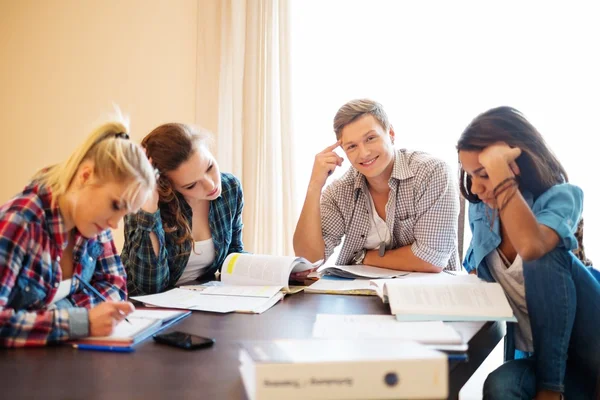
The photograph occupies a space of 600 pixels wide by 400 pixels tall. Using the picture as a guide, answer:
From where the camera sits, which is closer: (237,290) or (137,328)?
(137,328)

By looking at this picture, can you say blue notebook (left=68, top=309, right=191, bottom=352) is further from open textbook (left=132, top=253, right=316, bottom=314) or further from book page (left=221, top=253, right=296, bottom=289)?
book page (left=221, top=253, right=296, bottom=289)

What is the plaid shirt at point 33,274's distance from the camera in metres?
0.97

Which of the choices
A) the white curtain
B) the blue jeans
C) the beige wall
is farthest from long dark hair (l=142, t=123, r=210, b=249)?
the beige wall

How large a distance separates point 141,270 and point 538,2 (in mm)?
2147

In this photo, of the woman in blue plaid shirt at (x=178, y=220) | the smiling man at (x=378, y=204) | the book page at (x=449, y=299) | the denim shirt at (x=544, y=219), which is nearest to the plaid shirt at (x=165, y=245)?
the woman in blue plaid shirt at (x=178, y=220)

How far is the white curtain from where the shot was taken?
2.92 meters

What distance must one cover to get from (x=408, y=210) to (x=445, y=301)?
0.75 metres

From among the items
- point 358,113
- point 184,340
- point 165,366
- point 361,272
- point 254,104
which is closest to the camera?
point 165,366

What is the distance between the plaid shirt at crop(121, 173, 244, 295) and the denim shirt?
0.77m

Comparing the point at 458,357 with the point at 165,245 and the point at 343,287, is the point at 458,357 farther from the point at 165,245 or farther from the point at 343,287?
the point at 165,245

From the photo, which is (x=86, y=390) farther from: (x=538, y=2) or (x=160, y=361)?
(x=538, y=2)

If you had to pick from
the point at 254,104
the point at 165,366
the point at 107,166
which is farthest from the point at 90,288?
the point at 254,104

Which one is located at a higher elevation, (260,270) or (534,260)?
(534,260)

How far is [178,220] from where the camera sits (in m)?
1.73
